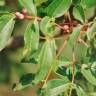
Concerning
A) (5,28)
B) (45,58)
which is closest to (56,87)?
(45,58)

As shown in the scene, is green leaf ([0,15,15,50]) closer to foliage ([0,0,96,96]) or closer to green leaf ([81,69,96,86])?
foliage ([0,0,96,96])

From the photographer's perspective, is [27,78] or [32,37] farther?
[27,78]

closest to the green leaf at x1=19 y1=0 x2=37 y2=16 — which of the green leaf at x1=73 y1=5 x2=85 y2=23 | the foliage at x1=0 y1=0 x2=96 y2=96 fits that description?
the foliage at x1=0 y1=0 x2=96 y2=96

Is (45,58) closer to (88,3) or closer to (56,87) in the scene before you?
(56,87)

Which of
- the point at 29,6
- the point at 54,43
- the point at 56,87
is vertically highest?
the point at 29,6

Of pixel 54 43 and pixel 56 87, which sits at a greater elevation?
pixel 54 43

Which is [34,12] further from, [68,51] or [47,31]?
[68,51]

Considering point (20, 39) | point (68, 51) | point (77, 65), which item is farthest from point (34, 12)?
point (68, 51)
